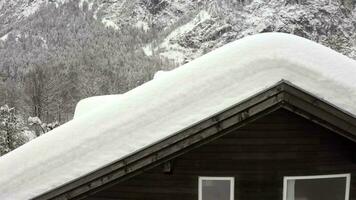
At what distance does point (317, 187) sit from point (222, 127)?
1.69 meters

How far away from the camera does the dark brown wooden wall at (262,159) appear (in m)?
6.33

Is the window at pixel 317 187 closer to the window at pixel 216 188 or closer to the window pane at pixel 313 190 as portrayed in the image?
the window pane at pixel 313 190

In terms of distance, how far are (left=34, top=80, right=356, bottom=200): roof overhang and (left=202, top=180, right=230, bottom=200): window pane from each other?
610 mm

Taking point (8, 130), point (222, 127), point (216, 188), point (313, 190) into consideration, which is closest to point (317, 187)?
point (313, 190)

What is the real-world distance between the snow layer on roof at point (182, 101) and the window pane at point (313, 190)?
1155 millimetres

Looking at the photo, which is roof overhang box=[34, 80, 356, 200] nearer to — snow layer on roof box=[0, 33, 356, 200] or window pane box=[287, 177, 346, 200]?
snow layer on roof box=[0, 33, 356, 200]

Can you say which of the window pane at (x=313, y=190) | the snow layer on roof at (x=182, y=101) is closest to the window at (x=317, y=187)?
the window pane at (x=313, y=190)

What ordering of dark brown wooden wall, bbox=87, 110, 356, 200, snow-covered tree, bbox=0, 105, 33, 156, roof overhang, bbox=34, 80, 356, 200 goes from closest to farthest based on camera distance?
roof overhang, bbox=34, 80, 356, 200
dark brown wooden wall, bbox=87, 110, 356, 200
snow-covered tree, bbox=0, 105, 33, 156

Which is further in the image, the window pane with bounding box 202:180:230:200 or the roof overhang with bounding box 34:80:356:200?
the window pane with bounding box 202:180:230:200

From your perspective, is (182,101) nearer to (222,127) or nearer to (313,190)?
(222,127)

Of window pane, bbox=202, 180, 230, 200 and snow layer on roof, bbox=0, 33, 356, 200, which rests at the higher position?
snow layer on roof, bbox=0, 33, 356, 200

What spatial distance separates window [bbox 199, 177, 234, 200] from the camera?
251 inches

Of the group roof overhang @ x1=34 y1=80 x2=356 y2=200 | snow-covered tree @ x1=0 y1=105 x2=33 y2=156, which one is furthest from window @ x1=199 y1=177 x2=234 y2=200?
snow-covered tree @ x1=0 y1=105 x2=33 y2=156

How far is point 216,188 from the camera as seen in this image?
645 centimetres
